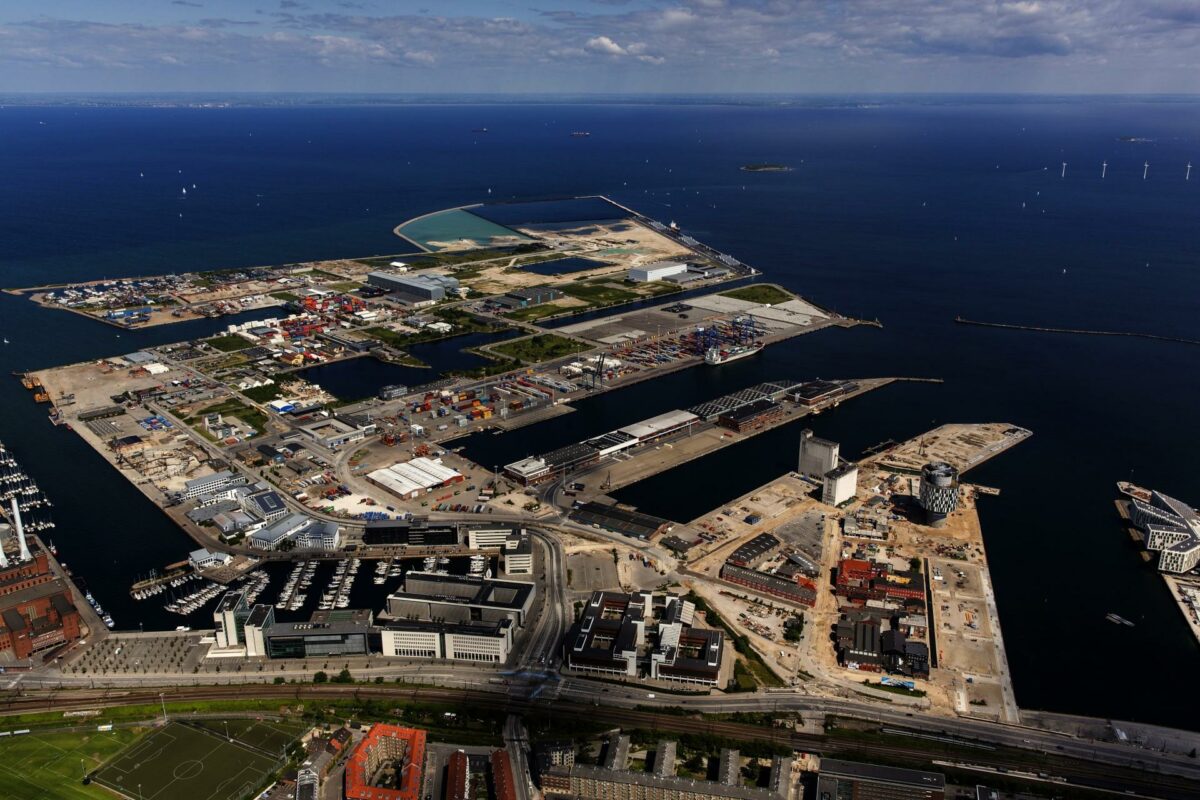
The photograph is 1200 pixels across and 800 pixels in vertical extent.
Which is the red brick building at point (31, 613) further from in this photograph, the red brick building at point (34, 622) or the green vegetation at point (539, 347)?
the green vegetation at point (539, 347)

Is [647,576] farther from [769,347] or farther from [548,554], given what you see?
[769,347]

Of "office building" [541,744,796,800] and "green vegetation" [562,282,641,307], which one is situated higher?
"green vegetation" [562,282,641,307]

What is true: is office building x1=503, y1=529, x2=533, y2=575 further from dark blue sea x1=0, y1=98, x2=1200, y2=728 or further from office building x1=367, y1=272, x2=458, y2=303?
office building x1=367, y1=272, x2=458, y2=303

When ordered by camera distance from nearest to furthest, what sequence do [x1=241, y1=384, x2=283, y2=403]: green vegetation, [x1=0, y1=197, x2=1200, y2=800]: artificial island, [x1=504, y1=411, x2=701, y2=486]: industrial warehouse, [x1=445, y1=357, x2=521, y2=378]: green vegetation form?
[x1=0, y1=197, x2=1200, y2=800]: artificial island, [x1=504, y1=411, x2=701, y2=486]: industrial warehouse, [x1=241, y1=384, x2=283, y2=403]: green vegetation, [x1=445, y1=357, x2=521, y2=378]: green vegetation

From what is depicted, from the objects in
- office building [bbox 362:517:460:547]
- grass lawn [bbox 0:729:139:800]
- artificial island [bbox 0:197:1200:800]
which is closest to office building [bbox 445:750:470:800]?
artificial island [bbox 0:197:1200:800]

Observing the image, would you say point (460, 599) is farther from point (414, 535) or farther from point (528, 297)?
point (528, 297)
